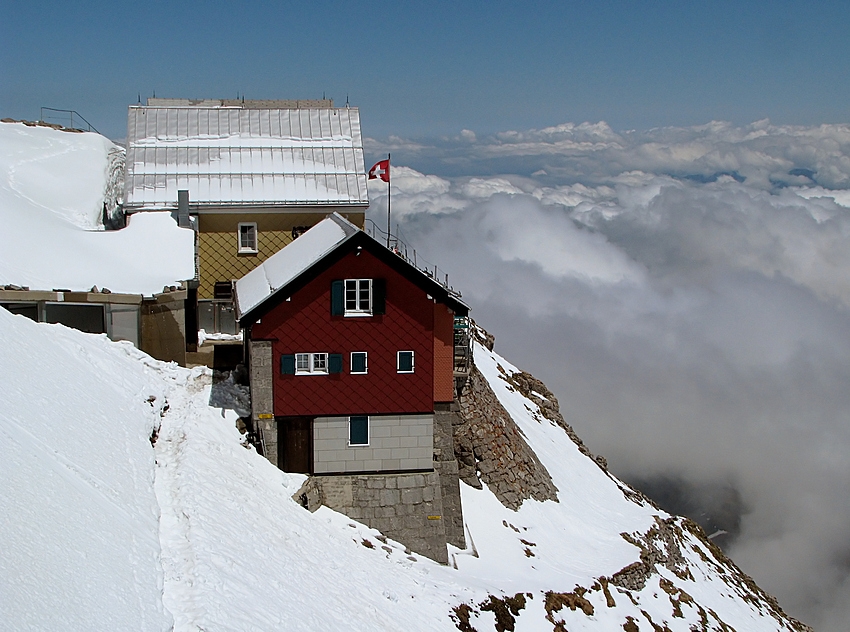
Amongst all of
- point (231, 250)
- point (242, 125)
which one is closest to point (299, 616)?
point (231, 250)

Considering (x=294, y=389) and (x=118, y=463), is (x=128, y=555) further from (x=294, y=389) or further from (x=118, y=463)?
(x=294, y=389)

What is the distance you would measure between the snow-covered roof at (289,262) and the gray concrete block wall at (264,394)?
167cm

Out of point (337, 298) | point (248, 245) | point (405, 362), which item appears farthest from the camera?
point (248, 245)

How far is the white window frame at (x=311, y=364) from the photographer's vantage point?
30.5m

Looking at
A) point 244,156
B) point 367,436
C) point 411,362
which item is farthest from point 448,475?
point 244,156

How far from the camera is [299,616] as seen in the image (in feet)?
67.6

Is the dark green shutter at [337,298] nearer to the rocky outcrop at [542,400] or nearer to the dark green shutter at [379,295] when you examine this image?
the dark green shutter at [379,295]

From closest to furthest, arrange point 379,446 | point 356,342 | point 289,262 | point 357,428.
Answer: point 356,342, point 357,428, point 379,446, point 289,262

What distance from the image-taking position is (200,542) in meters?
21.4

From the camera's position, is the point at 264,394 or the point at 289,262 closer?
the point at 264,394

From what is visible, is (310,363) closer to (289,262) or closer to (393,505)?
(289,262)

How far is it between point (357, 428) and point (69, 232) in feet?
56.5

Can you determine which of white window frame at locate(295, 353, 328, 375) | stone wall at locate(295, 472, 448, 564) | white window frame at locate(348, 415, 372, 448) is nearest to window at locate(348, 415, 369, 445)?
white window frame at locate(348, 415, 372, 448)

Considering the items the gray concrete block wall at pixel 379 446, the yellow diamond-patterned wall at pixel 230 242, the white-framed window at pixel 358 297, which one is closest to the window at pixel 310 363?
the white-framed window at pixel 358 297
